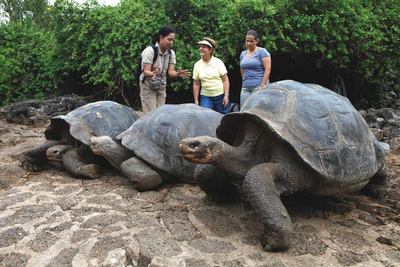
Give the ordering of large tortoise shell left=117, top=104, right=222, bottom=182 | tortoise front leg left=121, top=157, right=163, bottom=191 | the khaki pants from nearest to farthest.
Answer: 1. tortoise front leg left=121, top=157, right=163, bottom=191
2. large tortoise shell left=117, top=104, right=222, bottom=182
3. the khaki pants

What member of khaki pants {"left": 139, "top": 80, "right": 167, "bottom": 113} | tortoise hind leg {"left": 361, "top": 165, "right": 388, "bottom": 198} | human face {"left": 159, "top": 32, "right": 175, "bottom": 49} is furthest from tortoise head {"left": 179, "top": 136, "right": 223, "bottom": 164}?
khaki pants {"left": 139, "top": 80, "right": 167, "bottom": 113}

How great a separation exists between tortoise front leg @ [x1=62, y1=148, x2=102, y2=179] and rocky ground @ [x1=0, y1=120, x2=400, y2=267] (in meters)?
0.28

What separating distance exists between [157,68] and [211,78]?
707 millimetres

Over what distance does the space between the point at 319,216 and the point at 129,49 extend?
216 inches

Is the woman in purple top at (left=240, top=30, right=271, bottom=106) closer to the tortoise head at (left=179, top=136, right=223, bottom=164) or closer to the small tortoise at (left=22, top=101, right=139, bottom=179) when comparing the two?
the small tortoise at (left=22, top=101, right=139, bottom=179)

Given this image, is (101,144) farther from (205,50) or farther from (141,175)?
(205,50)

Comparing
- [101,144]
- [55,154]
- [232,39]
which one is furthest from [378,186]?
[232,39]

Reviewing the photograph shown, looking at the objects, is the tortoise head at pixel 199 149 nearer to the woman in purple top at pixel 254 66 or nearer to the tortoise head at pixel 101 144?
the tortoise head at pixel 101 144

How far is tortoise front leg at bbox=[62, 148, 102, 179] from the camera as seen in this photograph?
13.3 ft

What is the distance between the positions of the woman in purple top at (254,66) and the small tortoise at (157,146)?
1106 mm

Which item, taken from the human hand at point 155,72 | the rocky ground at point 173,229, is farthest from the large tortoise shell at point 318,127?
the human hand at point 155,72

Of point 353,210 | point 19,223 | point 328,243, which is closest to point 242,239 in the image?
point 328,243

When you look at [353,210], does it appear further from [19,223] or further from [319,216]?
[19,223]

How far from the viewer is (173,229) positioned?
8.91ft
